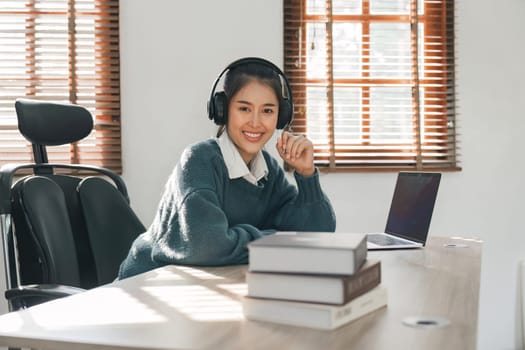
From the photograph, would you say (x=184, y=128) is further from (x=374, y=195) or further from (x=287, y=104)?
(x=287, y=104)

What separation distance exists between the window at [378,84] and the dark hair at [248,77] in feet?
4.27

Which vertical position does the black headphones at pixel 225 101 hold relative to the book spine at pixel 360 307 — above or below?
A: above

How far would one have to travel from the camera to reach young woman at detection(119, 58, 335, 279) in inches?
60.8

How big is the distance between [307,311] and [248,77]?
1.14m

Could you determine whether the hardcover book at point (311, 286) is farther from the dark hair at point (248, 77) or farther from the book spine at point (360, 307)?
the dark hair at point (248, 77)

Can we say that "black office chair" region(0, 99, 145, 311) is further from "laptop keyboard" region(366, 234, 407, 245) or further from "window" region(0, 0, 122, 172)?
"window" region(0, 0, 122, 172)

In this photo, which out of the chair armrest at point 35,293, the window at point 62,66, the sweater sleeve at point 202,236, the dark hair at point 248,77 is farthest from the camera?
the window at point 62,66

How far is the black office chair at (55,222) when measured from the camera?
1.86m

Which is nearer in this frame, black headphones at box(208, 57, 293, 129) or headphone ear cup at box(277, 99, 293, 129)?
black headphones at box(208, 57, 293, 129)

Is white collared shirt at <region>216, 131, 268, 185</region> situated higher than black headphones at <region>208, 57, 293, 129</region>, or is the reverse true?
black headphones at <region>208, 57, 293, 129</region>

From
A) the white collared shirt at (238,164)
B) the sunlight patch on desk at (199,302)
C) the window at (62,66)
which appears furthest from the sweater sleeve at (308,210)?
the window at (62,66)

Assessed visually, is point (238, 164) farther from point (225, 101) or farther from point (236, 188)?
point (225, 101)

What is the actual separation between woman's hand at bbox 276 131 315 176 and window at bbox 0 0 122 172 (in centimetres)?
160

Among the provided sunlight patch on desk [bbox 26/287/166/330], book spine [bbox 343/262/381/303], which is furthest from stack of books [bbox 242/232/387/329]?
sunlight patch on desk [bbox 26/287/166/330]
